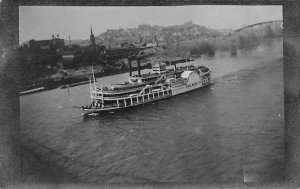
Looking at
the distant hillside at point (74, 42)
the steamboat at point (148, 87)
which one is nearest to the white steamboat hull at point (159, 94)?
the steamboat at point (148, 87)

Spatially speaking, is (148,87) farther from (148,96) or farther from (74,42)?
(74,42)

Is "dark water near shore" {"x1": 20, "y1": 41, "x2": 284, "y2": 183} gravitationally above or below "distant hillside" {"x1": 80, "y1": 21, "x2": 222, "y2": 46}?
below

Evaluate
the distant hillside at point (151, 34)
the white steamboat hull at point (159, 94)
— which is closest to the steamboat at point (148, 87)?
the white steamboat hull at point (159, 94)

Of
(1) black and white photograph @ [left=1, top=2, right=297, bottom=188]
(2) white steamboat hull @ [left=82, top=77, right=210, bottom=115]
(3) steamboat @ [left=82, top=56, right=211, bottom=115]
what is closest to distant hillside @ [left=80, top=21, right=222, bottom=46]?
(1) black and white photograph @ [left=1, top=2, right=297, bottom=188]

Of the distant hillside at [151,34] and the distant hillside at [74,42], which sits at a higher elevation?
the distant hillside at [151,34]

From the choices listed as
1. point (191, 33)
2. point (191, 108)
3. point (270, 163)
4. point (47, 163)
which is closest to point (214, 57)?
point (191, 33)

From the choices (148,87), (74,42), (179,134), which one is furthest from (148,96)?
(74,42)

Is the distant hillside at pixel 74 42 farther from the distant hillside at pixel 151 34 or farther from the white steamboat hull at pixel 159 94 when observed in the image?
the white steamboat hull at pixel 159 94

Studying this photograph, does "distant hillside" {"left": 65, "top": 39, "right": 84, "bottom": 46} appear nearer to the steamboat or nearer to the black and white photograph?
the black and white photograph

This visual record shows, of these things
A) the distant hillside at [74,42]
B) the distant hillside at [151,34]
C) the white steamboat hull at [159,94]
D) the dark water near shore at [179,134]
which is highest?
the distant hillside at [151,34]
